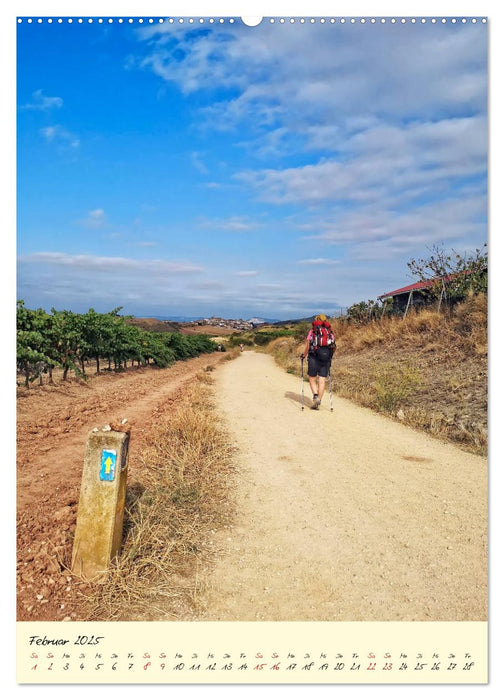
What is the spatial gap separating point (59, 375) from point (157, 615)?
14414 mm

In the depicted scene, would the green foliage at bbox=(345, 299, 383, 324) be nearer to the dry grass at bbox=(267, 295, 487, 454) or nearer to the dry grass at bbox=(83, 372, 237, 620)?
the dry grass at bbox=(267, 295, 487, 454)

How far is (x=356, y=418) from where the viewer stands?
911 cm

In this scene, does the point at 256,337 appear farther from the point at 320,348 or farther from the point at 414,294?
the point at 320,348

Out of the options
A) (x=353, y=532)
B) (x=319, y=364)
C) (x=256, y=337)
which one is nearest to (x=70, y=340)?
(x=319, y=364)

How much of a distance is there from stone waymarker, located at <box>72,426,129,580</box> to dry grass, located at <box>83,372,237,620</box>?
0.16 m

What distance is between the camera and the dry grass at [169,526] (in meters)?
2.79

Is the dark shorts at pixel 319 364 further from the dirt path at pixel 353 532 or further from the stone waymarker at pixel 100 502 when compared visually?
the stone waymarker at pixel 100 502

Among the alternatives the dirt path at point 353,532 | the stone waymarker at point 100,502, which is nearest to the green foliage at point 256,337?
the dirt path at point 353,532

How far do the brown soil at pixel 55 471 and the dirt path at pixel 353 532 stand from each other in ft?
3.42

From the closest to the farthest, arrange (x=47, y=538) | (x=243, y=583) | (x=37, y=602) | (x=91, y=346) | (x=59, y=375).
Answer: (x=37, y=602), (x=243, y=583), (x=47, y=538), (x=91, y=346), (x=59, y=375)

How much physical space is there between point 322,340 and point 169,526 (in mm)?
6540

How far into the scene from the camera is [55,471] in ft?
17.0
